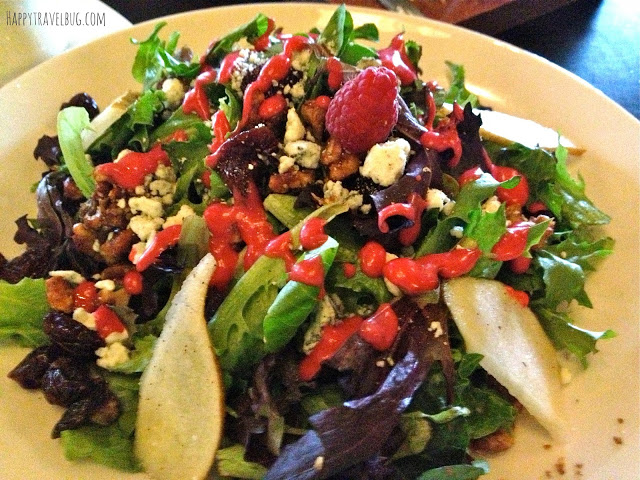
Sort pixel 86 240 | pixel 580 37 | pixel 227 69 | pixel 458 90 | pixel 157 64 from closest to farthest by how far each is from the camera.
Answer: pixel 86 240 < pixel 227 69 < pixel 157 64 < pixel 458 90 < pixel 580 37

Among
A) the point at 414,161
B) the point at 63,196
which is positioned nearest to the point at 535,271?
the point at 414,161

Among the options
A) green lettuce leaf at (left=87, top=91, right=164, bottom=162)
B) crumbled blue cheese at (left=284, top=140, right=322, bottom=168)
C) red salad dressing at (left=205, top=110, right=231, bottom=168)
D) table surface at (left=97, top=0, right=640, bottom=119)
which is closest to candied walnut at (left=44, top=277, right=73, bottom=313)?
green lettuce leaf at (left=87, top=91, right=164, bottom=162)

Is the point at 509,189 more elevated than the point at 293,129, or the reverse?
the point at 293,129

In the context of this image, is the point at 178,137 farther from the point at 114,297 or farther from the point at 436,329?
the point at 436,329

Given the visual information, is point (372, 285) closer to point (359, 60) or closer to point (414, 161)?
point (414, 161)

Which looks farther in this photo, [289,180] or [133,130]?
[133,130]

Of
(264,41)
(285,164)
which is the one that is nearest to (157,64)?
(264,41)
